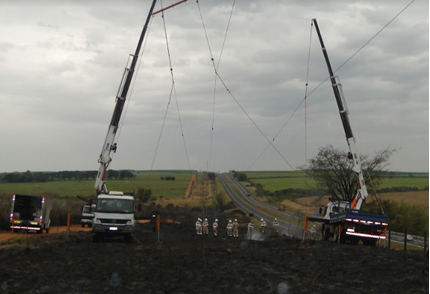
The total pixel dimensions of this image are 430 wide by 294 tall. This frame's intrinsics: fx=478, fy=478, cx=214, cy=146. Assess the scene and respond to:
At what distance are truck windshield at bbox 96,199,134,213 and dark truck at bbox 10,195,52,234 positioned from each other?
14.6 m

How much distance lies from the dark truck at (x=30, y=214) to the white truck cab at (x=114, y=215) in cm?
1452

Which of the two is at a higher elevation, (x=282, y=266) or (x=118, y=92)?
(x=118, y=92)

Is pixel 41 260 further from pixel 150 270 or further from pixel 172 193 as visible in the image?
pixel 172 193

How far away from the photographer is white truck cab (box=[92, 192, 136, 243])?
2568 cm

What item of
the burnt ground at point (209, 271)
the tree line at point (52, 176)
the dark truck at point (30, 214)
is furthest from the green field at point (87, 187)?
the burnt ground at point (209, 271)

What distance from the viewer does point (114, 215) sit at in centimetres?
2581

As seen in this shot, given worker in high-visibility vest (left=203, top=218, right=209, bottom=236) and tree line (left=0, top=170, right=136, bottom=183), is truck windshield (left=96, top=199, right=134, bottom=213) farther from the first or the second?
tree line (left=0, top=170, right=136, bottom=183)

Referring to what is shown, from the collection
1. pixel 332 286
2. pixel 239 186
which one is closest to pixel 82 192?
pixel 332 286

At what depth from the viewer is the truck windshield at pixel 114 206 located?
85.0 ft

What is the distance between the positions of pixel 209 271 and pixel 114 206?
11.3m

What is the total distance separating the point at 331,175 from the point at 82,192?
1101 inches

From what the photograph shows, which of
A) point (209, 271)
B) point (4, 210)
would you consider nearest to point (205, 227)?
point (209, 271)

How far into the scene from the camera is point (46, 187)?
54.1 metres

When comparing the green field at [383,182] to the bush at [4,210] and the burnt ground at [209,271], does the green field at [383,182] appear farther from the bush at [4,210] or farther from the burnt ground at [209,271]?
the bush at [4,210]
